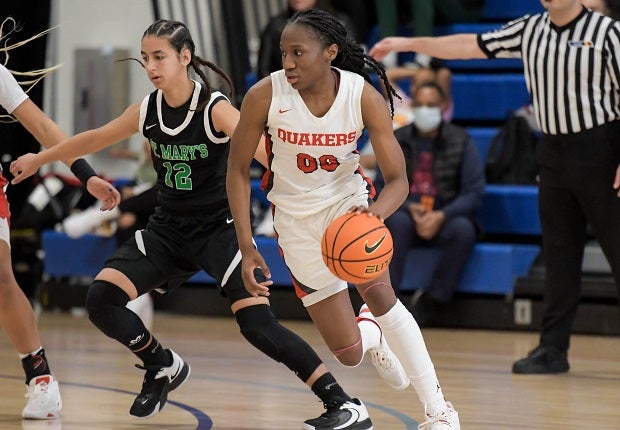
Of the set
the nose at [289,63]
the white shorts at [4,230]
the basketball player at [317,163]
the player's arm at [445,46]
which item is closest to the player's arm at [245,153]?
the basketball player at [317,163]

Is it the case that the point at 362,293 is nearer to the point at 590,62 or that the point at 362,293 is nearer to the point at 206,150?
the point at 206,150

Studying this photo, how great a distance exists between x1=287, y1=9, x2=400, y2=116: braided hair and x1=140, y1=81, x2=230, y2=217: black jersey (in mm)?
515

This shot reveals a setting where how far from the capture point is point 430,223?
751 centimetres

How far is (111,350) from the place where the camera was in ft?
21.9

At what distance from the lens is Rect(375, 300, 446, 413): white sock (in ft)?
12.8

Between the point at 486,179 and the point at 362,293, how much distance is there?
4.30 m

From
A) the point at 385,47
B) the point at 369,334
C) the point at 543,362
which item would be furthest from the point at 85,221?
the point at 369,334

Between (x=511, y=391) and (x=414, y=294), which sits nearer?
(x=511, y=391)

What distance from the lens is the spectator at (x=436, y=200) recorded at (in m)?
7.50

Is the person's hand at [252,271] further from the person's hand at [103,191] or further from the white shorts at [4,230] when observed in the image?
the white shorts at [4,230]

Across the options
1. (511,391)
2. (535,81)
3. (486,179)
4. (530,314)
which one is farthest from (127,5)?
(511,391)

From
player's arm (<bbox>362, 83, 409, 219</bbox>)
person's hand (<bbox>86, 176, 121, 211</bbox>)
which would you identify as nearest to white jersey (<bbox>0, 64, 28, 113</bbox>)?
person's hand (<bbox>86, 176, 121, 211</bbox>)

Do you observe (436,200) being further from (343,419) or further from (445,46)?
(343,419)

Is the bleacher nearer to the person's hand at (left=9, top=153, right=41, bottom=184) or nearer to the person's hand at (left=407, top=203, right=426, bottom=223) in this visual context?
the person's hand at (left=407, top=203, right=426, bottom=223)
